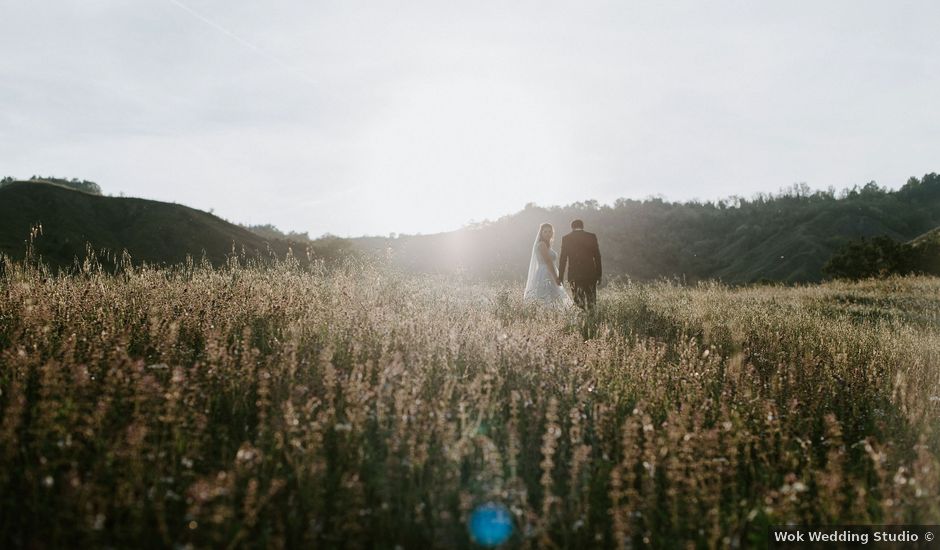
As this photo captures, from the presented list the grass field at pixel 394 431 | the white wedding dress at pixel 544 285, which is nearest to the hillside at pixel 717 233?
the white wedding dress at pixel 544 285

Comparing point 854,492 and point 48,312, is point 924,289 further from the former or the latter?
point 48,312

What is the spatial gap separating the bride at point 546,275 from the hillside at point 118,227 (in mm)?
26102

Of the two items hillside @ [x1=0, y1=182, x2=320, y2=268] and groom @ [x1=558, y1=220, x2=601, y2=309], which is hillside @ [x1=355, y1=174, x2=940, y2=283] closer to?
hillside @ [x1=0, y1=182, x2=320, y2=268]

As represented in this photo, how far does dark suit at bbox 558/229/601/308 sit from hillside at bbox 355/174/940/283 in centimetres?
5211

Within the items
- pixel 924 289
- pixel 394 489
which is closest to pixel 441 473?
pixel 394 489

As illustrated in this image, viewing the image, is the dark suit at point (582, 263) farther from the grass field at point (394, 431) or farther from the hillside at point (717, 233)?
the hillside at point (717, 233)

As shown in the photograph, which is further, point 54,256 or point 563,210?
point 563,210

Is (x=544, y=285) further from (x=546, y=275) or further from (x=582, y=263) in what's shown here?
(x=582, y=263)

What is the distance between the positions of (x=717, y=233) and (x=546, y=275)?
87208 millimetres

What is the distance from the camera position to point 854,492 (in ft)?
11.4

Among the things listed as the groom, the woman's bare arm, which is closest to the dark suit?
the groom

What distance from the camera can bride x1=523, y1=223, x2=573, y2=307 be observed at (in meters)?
11.6

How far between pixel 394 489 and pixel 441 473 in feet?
1.16

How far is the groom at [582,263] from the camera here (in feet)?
36.0
